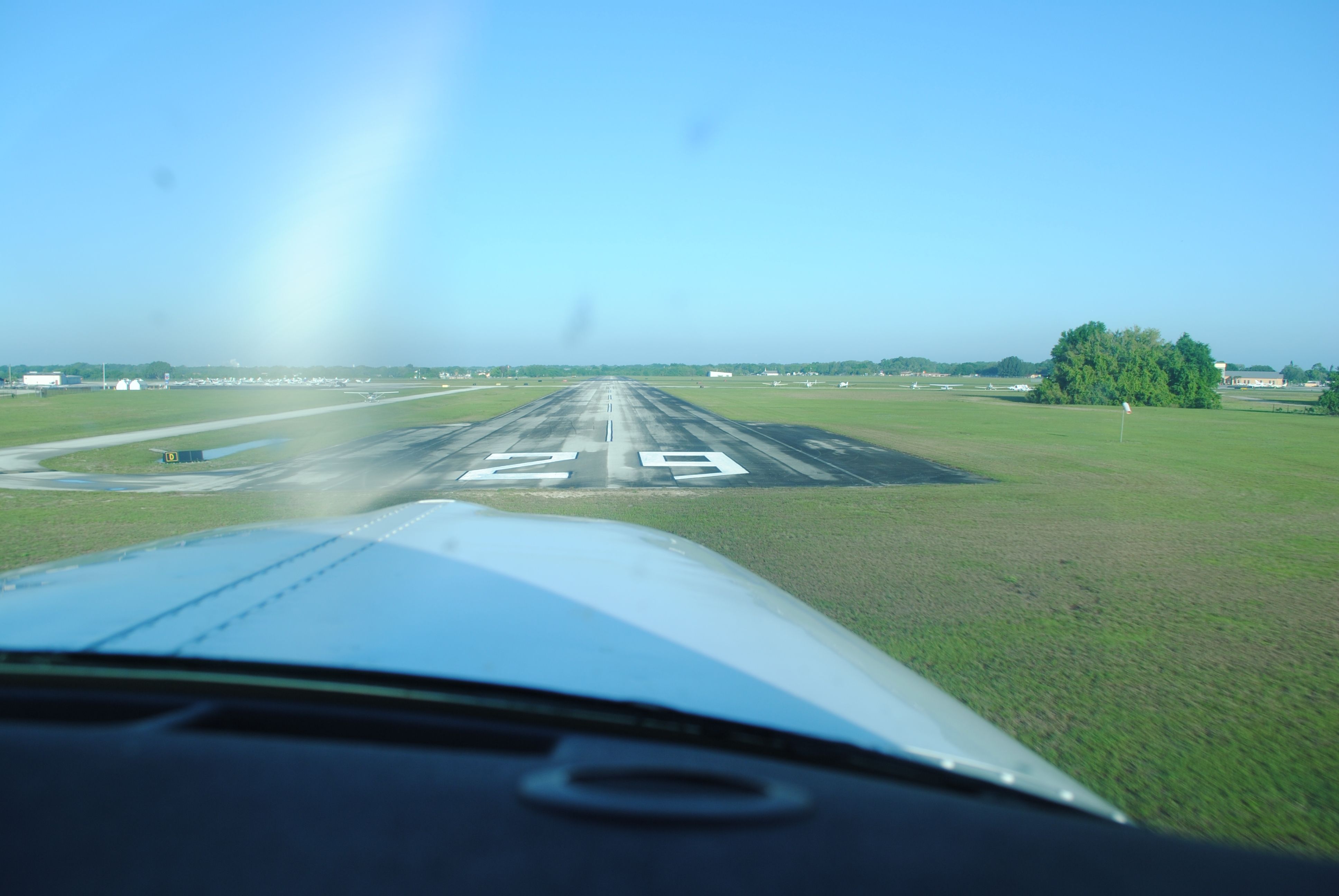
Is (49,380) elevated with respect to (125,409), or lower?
elevated

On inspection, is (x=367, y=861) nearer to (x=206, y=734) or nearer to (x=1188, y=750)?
(x=206, y=734)

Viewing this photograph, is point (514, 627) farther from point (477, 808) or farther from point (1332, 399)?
point (1332, 399)

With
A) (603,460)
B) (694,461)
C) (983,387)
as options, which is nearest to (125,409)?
(603,460)

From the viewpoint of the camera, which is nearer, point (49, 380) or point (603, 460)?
point (603, 460)

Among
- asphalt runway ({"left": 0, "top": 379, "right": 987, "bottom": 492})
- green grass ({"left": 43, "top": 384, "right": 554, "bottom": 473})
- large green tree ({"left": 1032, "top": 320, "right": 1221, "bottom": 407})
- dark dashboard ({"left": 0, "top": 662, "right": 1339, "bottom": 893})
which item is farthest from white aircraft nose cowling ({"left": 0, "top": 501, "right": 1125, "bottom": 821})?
large green tree ({"left": 1032, "top": 320, "right": 1221, "bottom": 407})

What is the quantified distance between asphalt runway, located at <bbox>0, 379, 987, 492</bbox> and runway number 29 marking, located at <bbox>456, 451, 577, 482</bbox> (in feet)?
0.18

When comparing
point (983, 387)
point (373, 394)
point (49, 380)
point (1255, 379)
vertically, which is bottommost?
point (373, 394)

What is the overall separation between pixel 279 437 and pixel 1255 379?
230540mm

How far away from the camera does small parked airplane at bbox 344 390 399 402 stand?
55.5 m

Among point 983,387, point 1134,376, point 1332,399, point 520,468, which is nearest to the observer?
point 520,468

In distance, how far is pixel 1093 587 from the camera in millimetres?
7645

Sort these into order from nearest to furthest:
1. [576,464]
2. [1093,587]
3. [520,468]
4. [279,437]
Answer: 1. [1093,587]
2. [520,468]
3. [576,464]
4. [279,437]

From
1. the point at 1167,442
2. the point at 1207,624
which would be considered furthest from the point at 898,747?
the point at 1167,442

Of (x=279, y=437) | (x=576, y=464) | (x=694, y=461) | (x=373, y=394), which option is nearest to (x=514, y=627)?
(x=576, y=464)
